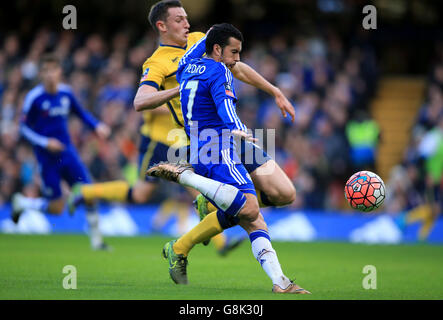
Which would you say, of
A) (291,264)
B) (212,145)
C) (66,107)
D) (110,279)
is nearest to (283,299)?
(212,145)

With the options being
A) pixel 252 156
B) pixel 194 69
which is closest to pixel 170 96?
pixel 194 69

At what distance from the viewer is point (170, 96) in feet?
21.3

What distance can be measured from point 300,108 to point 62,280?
10.9 m

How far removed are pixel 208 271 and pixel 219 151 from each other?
220 cm

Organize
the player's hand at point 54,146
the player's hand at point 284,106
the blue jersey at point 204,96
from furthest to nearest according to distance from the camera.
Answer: the player's hand at point 54,146
the player's hand at point 284,106
the blue jersey at point 204,96

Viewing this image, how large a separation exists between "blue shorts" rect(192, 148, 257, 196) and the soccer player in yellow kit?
0.62 m

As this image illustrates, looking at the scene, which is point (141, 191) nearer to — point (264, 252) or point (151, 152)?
point (151, 152)

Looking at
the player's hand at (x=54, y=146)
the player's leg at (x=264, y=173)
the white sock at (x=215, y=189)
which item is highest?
the player's hand at (x=54, y=146)

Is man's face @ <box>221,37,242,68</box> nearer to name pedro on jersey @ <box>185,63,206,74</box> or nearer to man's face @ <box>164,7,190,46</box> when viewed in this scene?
name pedro on jersey @ <box>185,63,206,74</box>

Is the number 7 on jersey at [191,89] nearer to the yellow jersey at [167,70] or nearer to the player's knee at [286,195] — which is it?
the yellow jersey at [167,70]

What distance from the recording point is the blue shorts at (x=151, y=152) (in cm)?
905

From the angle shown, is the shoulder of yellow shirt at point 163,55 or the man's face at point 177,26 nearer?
the shoulder of yellow shirt at point 163,55

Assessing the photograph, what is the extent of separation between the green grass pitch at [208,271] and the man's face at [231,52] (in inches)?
75.6

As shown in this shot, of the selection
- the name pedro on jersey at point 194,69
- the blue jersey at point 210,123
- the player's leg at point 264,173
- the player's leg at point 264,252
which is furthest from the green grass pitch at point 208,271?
the name pedro on jersey at point 194,69
